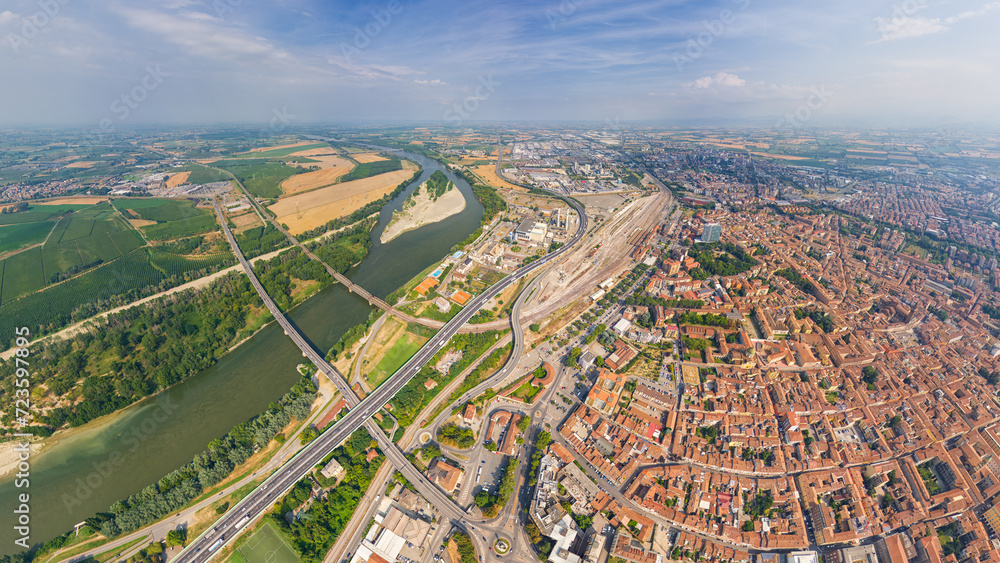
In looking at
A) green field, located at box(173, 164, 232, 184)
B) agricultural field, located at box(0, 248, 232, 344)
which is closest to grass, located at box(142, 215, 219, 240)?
agricultural field, located at box(0, 248, 232, 344)

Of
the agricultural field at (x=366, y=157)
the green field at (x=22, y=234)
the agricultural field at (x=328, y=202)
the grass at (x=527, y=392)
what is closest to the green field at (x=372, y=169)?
the agricultural field at (x=328, y=202)

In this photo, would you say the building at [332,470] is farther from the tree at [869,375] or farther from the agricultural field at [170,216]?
the agricultural field at [170,216]

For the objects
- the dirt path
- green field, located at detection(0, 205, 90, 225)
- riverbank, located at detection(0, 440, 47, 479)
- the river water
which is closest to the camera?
the river water

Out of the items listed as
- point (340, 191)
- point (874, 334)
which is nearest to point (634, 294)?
point (874, 334)

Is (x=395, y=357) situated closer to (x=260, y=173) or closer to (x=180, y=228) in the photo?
(x=180, y=228)

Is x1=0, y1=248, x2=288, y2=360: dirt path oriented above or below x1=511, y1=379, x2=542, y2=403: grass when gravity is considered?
above

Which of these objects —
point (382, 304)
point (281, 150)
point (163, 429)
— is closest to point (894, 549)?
point (382, 304)

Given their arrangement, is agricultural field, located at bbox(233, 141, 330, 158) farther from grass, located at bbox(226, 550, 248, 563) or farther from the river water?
grass, located at bbox(226, 550, 248, 563)

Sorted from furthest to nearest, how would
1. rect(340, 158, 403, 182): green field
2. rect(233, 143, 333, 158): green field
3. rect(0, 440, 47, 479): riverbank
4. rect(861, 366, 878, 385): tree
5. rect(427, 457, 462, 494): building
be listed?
rect(233, 143, 333, 158): green field < rect(340, 158, 403, 182): green field < rect(861, 366, 878, 385): tree < rect(0, 440, 47, 479): riverbank < rect(427, 457, 462, 494): building
